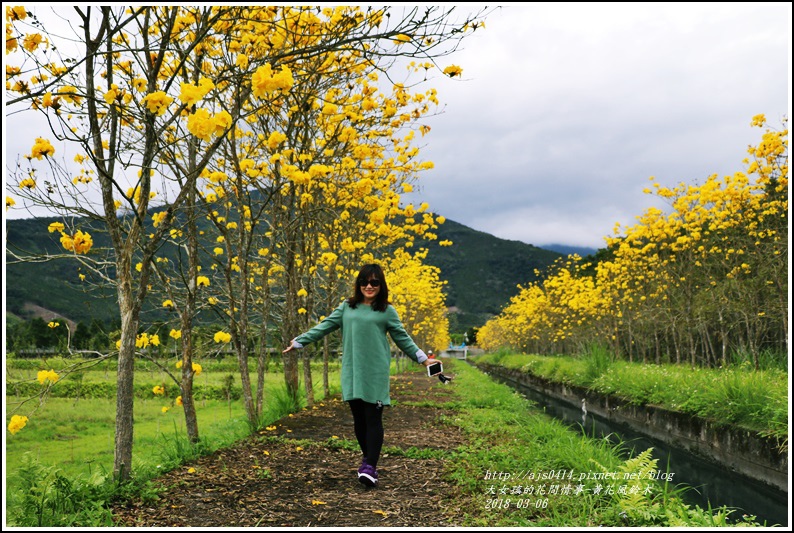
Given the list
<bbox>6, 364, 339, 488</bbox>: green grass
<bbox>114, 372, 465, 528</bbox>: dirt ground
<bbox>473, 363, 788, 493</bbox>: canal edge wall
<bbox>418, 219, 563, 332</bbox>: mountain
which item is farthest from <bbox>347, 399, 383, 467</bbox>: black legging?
<bbox>418, 219, 563, 332</bbox>: mountain

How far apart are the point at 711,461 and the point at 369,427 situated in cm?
644

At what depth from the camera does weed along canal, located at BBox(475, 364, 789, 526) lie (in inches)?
253

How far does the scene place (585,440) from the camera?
5.16 meters

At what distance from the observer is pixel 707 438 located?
8.27 meters

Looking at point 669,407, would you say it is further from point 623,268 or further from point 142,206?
point 142,206

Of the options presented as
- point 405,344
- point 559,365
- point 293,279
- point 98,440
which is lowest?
point 98,440

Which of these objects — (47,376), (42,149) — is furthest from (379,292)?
(42,149)

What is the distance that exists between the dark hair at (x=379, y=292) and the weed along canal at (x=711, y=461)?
236cm

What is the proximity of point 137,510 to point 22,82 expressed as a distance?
2899 millimetres

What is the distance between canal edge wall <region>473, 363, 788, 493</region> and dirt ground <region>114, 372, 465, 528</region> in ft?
12.7

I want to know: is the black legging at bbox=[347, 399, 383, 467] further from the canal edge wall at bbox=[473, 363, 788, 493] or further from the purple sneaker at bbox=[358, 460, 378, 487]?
the canal edge wall at bbox=[473, 363, 788, 493]

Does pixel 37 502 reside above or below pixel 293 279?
below

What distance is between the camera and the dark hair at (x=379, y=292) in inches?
169

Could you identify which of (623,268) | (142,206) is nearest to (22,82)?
(142,206)
